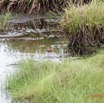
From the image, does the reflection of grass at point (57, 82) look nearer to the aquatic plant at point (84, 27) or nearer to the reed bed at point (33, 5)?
the aquatic plant at point (84, 27)

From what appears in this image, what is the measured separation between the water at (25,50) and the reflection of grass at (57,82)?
13.2 inches

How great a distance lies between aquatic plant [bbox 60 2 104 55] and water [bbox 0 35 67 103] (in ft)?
0.99

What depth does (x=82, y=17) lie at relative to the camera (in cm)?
937

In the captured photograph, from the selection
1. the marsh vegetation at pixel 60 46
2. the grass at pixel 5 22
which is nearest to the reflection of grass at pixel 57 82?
the marsh vegetation at pixel 60 46

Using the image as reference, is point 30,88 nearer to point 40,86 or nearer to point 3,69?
point 40,86

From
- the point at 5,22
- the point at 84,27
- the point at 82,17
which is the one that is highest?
the point at 82,17

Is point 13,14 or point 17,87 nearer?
point 17,87

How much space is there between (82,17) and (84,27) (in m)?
0.21

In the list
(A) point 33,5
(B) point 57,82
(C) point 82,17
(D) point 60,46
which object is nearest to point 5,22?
(A) point 33,5

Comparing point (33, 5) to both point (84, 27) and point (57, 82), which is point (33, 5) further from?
point (57, 82)

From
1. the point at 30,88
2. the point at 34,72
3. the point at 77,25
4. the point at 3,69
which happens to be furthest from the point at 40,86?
the point at 77,25

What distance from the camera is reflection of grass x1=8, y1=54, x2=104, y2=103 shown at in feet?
20.0

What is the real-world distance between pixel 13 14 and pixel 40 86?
6.42 m

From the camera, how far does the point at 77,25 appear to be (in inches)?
370
